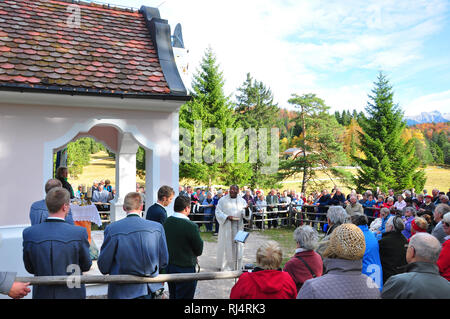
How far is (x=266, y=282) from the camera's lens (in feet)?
9.53

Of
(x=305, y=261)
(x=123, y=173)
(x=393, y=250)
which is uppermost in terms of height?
(x=123, y=173)

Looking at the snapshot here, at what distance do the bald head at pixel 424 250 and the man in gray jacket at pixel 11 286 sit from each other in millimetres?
3318

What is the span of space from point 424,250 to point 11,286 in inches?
137

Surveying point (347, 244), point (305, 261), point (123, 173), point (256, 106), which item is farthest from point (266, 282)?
point (256, 106)

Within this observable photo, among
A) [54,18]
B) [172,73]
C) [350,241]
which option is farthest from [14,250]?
[350,241]

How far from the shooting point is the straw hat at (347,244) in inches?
109

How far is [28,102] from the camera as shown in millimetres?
7047

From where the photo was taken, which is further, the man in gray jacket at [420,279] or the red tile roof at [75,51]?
the red tile roof at [75,51]

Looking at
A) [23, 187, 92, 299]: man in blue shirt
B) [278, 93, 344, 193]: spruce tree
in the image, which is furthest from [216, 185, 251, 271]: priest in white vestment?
[278, 93, 344, 193]: spruce tree

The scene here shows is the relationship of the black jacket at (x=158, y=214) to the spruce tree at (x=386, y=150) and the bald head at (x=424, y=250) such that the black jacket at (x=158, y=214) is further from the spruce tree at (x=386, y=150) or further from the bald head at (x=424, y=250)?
the spruce tree at (x=386, y=150)

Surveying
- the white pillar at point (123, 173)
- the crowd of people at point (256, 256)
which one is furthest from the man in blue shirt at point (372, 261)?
the white pillar at point (123, 173)

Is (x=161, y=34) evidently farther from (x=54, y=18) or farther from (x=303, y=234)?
(x=303, y=234)

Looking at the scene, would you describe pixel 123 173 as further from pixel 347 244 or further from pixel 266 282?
pixel 347 244

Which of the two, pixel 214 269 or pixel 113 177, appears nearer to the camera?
pixel 214 269
